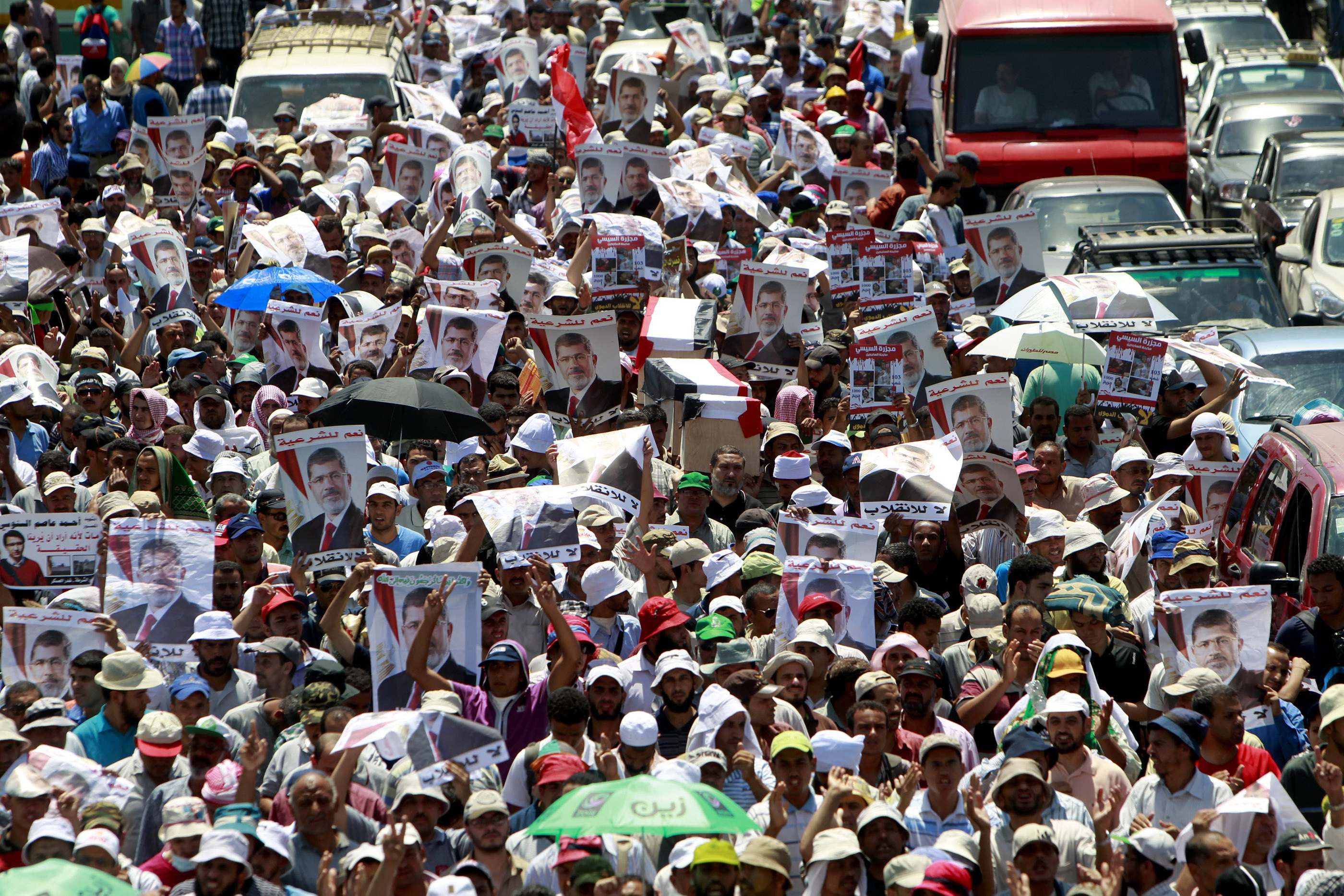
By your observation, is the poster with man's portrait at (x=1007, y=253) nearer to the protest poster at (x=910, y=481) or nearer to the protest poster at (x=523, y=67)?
the protest poster at (x=910, y=481)

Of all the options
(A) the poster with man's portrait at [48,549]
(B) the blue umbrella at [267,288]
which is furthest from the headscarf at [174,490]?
(B) the blue umbrella at [267,288]

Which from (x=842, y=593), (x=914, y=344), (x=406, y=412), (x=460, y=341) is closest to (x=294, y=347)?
(x=460, y=341)

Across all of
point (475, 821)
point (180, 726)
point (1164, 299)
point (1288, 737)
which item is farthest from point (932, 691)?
point (1164, 299)

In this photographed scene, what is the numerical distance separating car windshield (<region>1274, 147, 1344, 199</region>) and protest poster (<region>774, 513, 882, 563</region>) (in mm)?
Result: 9568

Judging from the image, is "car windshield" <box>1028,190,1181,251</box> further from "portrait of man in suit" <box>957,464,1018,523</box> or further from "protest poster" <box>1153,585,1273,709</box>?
"protest poster" <box>1153,585,1273,709</box>

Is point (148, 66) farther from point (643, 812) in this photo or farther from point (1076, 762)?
point (643, 812)

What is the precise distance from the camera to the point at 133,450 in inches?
415

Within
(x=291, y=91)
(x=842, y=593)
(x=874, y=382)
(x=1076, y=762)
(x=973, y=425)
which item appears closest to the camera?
(x=1076, y=762)

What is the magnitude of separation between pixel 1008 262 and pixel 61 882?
9358mm

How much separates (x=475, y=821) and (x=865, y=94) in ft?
50.7

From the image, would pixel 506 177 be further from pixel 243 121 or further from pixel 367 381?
pixel 367 381

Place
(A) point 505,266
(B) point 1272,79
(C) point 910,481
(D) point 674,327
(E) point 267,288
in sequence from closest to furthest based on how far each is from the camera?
(C) point 910,481, (D) point 674,327, (E) point 267,288, (A) point 505,266, (B) point 1272,79

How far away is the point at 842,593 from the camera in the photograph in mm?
8555

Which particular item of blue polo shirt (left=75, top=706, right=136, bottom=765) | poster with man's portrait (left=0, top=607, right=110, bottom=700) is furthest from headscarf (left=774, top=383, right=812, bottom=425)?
blue polo shirt (left=75, top=706, right=136, bottom=765)
